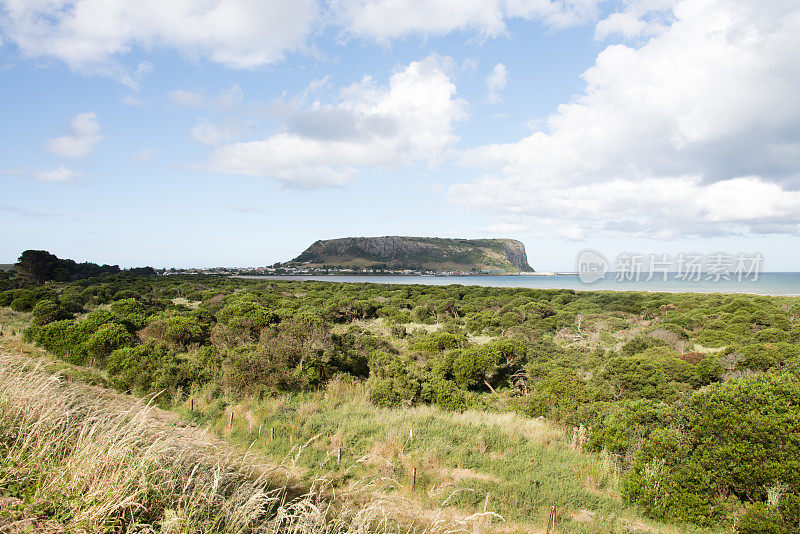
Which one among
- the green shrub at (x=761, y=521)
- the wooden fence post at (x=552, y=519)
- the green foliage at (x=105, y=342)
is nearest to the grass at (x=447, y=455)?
the wooden fence post at (x=552, y=519)

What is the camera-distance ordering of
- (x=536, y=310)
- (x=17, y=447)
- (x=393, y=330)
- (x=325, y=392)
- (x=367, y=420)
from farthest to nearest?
(x=536, y=310) → (x=393, y=330) → (x=325, y=392) → (x=367, y=420) → (x=17, y=447)

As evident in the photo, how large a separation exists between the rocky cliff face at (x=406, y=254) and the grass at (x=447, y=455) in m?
155

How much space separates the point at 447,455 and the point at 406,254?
173881mm

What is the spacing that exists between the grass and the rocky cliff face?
155302mm

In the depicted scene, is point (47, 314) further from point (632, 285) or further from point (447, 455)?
point (632, 285)

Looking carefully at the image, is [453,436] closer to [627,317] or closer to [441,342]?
[441,342]

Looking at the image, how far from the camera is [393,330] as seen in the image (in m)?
26.8

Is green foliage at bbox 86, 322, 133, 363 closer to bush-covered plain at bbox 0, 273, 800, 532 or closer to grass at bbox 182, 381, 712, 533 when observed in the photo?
bush-covered plain at bbox 0, 273, 800, 532

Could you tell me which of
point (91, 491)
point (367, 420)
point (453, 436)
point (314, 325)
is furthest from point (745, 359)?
point (91, 491)

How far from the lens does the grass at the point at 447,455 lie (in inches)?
221

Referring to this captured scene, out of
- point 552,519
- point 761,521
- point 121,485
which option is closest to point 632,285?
point 761,521

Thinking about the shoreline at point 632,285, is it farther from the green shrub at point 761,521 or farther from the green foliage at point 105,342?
the green shrub at point 761,521

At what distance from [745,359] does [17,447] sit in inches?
808

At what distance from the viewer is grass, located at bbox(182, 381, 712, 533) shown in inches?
221
